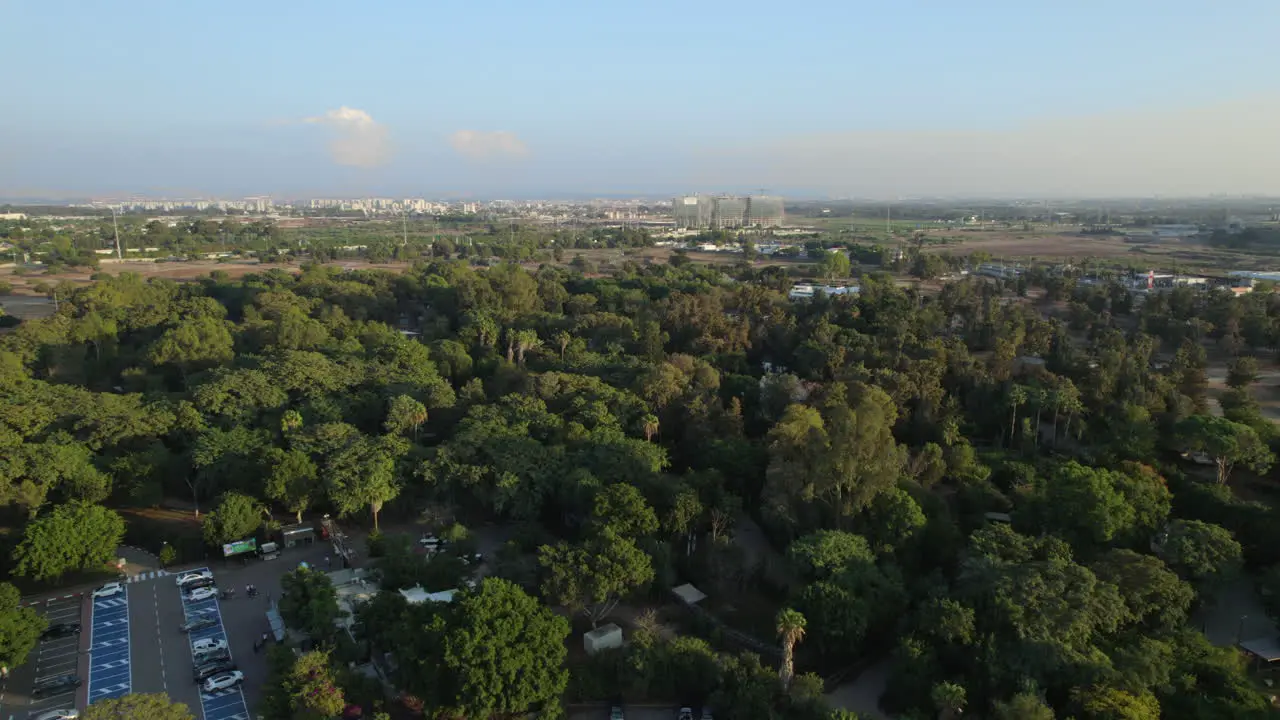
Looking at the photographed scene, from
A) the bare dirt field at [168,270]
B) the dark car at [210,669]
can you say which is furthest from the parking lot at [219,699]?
the bare dirt field at [168,270]

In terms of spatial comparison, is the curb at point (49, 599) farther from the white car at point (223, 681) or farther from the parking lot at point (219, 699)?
the white car at point (223, 681)

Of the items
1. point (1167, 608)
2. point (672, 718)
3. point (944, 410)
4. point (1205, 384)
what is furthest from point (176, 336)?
point (1205, 384)

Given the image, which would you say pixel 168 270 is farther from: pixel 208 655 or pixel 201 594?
pixel 208 655

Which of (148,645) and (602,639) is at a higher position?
(602,639)

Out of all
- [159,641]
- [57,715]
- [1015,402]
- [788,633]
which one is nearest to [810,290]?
[1015,402]

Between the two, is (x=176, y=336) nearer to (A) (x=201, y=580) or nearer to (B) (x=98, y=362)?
(B) (x=98, y=362)
